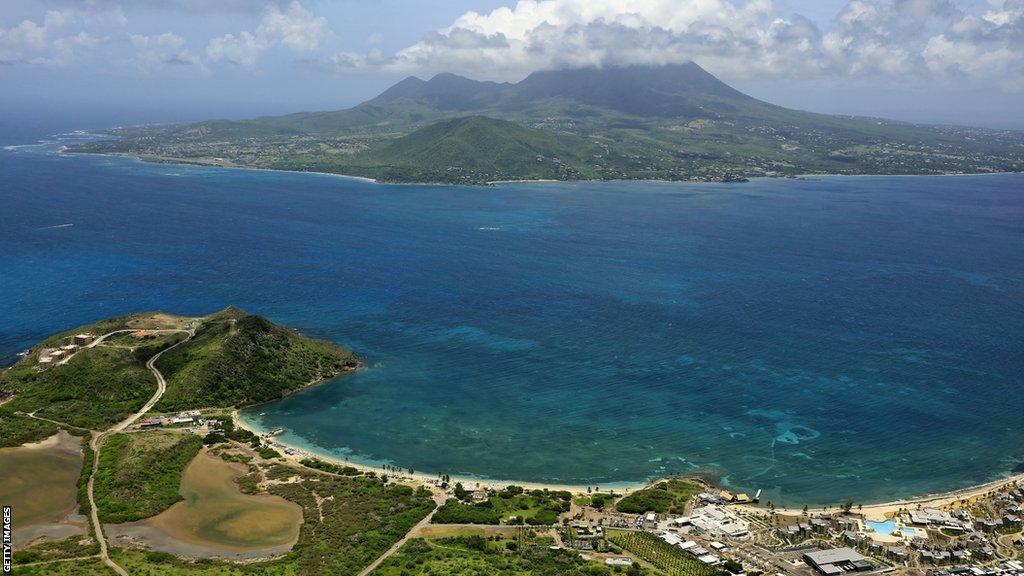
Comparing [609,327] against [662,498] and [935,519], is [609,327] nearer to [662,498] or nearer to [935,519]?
[662,498]

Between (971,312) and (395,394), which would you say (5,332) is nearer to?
(395,394)

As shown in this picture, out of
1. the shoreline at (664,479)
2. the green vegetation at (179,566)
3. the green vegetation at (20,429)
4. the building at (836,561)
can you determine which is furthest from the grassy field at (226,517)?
the building at (836,561)

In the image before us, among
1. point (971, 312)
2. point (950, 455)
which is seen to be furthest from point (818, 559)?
point (971, 312)

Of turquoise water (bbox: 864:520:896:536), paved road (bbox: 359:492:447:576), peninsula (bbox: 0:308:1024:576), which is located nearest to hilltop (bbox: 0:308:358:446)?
peninsula (bbox: 0:308:1024:576)

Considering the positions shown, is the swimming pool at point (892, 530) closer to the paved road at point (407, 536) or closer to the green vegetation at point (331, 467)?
the paved road at point (407, 536)

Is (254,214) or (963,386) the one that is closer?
(963,386)

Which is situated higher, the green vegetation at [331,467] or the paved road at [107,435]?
the paved road at [107,435]
